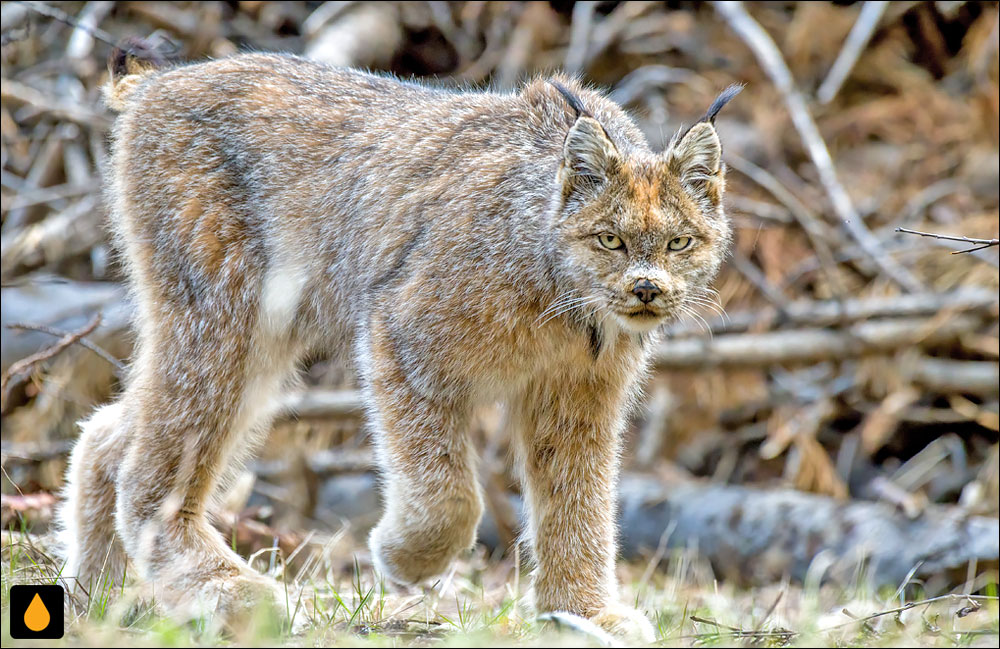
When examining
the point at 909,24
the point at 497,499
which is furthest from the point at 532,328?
the point at 909,24

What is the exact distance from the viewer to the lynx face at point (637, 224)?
4.26 metres

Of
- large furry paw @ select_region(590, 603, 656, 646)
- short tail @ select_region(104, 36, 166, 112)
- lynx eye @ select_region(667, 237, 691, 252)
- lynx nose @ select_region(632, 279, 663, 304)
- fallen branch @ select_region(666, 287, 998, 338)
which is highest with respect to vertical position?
short tail @ select_region(104, 36, 166, 112)

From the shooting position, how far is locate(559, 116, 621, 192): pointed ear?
14.2ft

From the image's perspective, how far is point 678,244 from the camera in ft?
14.3

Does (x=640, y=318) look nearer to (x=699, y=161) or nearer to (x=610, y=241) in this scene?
(x=610, y=241)

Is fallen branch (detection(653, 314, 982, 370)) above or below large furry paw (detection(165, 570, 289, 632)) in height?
below

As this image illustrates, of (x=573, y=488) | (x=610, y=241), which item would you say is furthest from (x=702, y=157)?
(x=573, y=488)

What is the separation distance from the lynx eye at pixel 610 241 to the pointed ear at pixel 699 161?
1.19 ft

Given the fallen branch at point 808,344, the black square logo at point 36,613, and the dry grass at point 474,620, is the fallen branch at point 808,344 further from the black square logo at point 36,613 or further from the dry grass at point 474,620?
the black square logo at point 36,613

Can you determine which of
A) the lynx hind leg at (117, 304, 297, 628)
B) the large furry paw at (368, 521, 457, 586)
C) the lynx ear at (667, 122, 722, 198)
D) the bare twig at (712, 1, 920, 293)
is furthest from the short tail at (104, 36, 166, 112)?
the bare twig at (712, 1, 920, 293)

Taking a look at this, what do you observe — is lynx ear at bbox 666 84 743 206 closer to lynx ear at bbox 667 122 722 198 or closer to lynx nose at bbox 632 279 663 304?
lynx ear at bbox 667 122 722 198

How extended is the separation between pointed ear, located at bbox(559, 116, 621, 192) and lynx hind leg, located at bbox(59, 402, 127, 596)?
228cm

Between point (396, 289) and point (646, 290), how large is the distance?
1045 millimetres

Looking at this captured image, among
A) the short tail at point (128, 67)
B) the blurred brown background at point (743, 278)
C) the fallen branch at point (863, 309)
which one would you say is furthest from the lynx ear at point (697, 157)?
the fallen branch at point (863, 309)
